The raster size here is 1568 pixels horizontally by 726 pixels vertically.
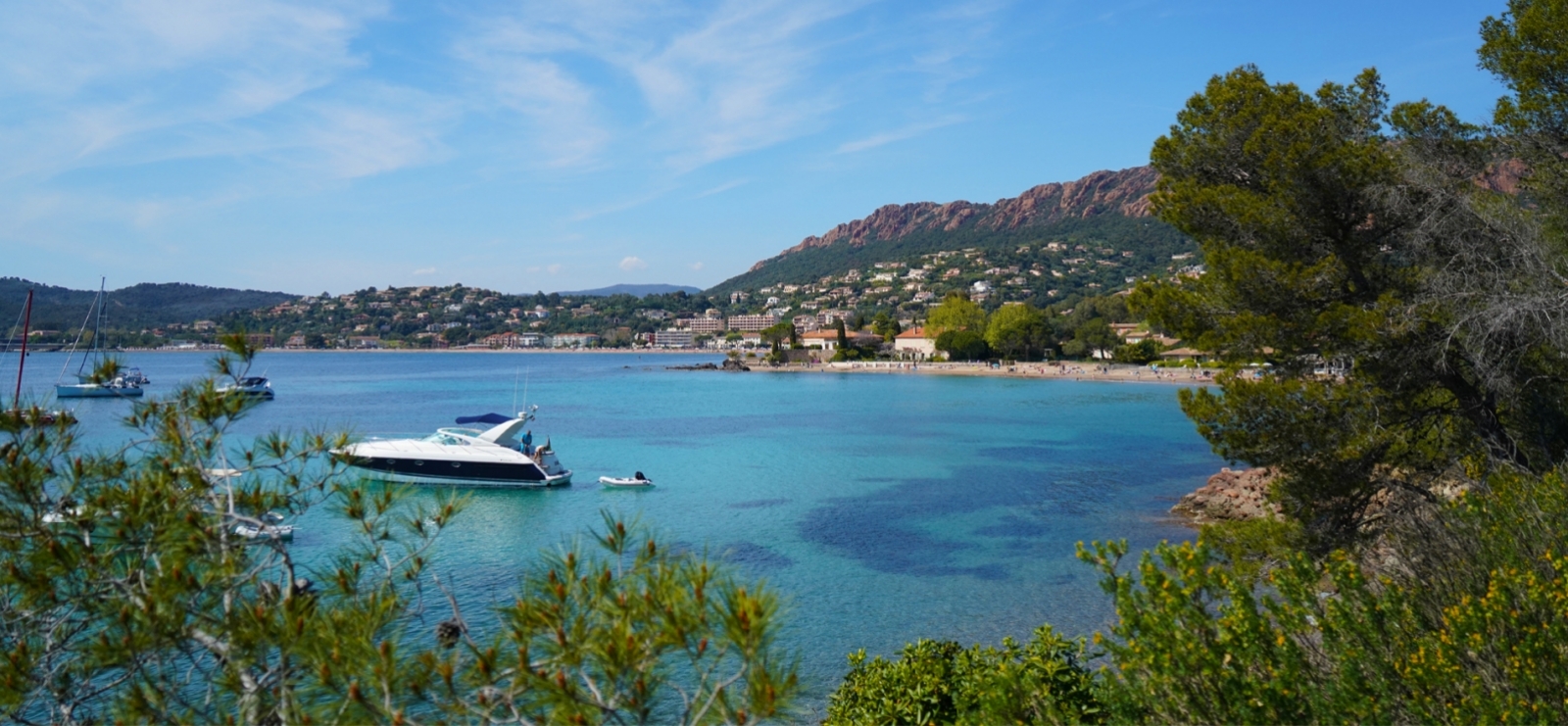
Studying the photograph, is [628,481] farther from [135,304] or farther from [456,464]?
[135,304]

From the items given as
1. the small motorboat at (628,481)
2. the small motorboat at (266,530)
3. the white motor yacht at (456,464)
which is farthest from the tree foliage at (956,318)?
the small motorboat at (266,530)

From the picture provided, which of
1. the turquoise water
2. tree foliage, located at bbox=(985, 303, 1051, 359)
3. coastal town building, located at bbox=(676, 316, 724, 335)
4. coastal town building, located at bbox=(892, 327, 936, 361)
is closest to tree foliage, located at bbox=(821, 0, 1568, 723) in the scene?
the turquoise water

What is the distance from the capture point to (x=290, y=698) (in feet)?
9.61

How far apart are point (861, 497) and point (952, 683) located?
56.7 ft

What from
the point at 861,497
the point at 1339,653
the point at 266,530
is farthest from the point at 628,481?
the point at 1339,653

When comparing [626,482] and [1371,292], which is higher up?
[1371,292]

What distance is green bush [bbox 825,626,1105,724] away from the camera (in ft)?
17.1

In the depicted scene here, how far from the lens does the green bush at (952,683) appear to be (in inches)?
205

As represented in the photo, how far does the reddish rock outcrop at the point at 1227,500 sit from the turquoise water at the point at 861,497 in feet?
2.43

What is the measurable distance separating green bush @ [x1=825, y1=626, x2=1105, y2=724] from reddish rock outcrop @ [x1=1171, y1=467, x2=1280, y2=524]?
1424 cm

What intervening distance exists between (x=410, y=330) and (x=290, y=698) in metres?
194

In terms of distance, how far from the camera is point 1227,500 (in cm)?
1970

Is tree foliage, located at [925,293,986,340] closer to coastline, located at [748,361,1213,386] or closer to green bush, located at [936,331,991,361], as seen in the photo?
green bush, located at [936,331,991,361]

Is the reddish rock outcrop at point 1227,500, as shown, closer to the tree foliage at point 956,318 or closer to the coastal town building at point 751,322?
the tree foliage at point 956,318
